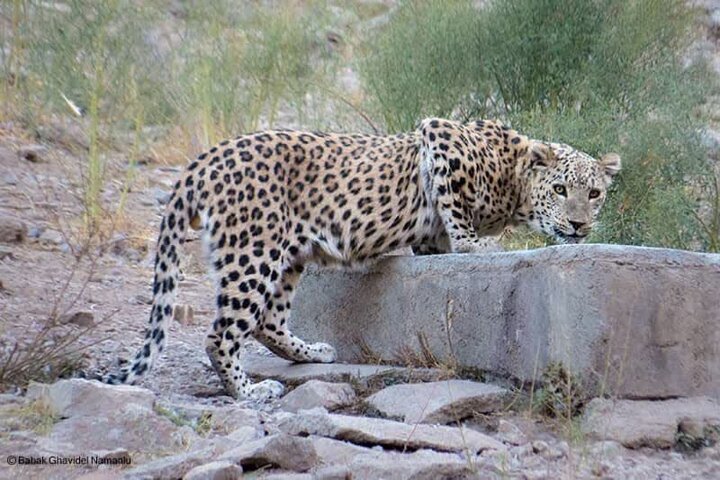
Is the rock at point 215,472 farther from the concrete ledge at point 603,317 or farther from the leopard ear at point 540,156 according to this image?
the leopard ear at point 540,156

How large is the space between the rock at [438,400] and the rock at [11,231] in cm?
496

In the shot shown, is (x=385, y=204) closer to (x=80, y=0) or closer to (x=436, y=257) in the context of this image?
(x=436, y=257)

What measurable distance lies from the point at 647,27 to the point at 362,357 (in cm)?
703

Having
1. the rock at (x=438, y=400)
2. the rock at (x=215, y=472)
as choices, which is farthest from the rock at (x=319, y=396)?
the rock at (x=215, y=472)

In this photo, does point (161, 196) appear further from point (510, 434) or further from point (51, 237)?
point (510, 434)

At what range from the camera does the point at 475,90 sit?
532 inches

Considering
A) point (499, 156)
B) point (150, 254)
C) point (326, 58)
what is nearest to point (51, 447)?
point (499, 156)

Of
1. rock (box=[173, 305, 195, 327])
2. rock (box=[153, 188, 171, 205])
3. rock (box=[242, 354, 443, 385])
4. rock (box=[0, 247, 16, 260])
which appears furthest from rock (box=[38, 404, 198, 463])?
rock (box=[153, 188, 171, 205])

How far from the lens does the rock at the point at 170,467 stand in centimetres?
518

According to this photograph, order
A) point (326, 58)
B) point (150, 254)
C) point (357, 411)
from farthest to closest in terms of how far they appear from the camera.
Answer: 1. point (326, 58)
2. point (150, 254)
3. point (357, 411)

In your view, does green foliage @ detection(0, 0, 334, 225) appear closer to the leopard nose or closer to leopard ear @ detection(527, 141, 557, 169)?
leopard ear @ detection(527, 141, 557, 169)

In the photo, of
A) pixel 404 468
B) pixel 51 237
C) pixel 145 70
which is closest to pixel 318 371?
pixel 404 468

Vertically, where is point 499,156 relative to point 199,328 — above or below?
above

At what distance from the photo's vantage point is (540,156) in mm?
8281
